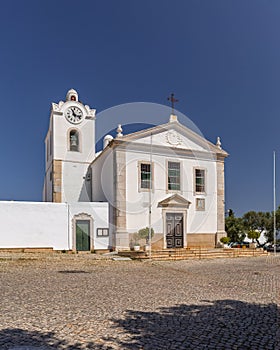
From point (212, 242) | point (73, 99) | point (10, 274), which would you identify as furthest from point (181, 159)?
point (10, 274)

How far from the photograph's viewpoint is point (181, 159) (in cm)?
2203

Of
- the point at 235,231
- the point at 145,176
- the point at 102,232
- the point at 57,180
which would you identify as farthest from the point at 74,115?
the point at 235,231

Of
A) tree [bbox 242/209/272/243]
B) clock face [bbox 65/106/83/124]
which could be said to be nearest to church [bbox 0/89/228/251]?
clock face [bbox 65/106/83/124]

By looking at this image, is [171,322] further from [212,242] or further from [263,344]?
[212,242]

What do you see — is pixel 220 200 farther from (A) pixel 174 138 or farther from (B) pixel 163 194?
(A) pixel 174 138

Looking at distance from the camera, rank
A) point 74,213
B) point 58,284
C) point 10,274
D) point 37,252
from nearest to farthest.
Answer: point 58,284 < point 10,274 < point 37,252 < point 74,213

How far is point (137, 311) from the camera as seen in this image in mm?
6152

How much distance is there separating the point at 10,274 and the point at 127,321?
656 centimetres

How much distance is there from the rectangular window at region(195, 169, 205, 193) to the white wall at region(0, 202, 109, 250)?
22.0ft

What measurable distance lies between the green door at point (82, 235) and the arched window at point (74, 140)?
6.87 meters

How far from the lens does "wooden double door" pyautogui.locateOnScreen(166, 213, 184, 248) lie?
20969 mm

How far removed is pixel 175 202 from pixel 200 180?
8.80 ft

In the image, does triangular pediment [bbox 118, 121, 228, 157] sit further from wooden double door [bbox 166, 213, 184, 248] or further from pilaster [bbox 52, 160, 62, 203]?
pilaster [bbox 52, 160, 62, 203]

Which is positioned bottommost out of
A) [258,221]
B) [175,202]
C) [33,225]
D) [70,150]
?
[258,221]
